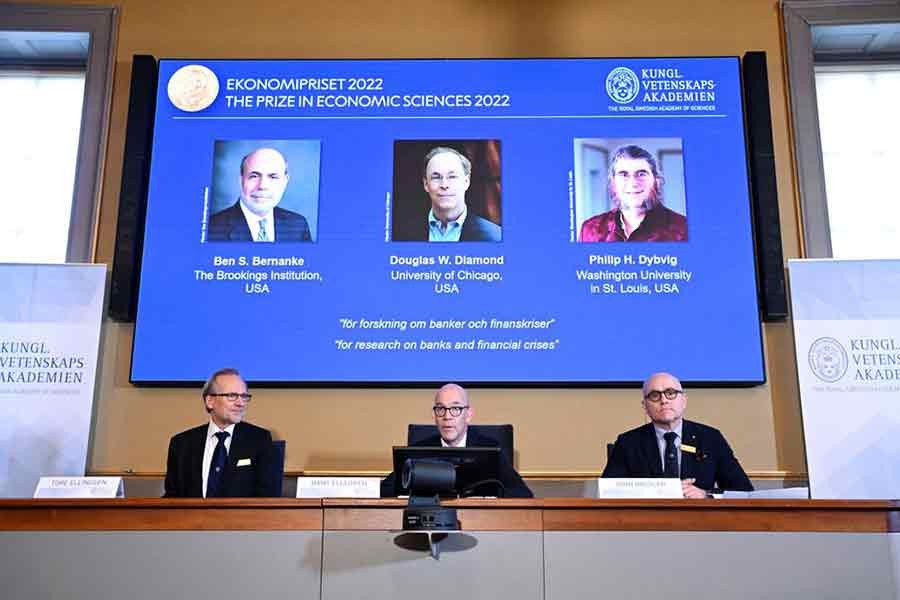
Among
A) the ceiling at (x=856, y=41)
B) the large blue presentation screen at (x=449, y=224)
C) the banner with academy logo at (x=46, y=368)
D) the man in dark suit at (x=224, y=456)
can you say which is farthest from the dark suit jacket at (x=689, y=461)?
the ceiling at (x=856, y=41)

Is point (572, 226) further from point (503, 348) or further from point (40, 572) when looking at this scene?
point (40, 572)

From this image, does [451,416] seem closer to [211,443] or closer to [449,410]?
[449,410]

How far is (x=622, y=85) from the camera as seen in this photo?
17.5 ft

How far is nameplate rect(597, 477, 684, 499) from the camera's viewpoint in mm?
3125

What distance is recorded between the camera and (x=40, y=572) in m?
2.93

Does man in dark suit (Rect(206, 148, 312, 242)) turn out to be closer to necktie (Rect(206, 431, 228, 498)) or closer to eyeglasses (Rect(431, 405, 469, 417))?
necktie (Rect(206, 431, 228, 498))

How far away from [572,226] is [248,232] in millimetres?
1670

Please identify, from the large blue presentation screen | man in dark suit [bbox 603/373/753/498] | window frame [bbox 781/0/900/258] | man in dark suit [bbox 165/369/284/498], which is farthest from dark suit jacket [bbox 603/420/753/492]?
window frame [bbox 781/0/900/258]

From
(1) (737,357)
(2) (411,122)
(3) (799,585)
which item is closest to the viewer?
(3) (799,585)

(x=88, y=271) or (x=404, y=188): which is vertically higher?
(x=404, y=188)

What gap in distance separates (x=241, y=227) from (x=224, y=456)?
1.47m

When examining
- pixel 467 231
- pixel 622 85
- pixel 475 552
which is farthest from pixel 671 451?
pixel 622 85

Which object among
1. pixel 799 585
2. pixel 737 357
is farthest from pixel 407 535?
pixel 737 357

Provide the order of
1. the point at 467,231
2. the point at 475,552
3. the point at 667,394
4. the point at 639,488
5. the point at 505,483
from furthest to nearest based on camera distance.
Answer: the point at 467,231
the point at 667,394
the point at 505,483
the point at 639,488
the point at 475,552
